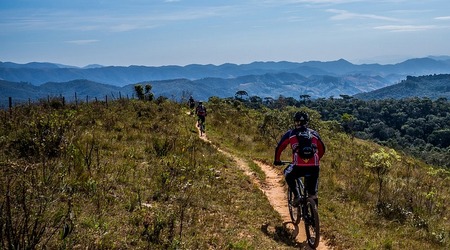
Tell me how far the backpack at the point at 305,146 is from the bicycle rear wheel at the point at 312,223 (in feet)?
3.00

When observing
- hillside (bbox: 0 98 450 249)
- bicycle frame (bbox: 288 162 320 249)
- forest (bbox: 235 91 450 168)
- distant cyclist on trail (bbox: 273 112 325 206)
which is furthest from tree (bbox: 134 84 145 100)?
forest (bbox: 235 91 450 168)

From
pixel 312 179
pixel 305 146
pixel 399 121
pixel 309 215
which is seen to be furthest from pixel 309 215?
pixel 399 121

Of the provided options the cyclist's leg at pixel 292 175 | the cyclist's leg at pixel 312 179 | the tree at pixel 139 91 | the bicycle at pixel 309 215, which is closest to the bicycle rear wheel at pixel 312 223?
the bicycle at pixel 309 215

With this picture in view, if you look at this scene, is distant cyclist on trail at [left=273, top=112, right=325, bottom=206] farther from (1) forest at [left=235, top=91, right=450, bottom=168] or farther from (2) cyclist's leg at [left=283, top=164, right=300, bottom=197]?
(1) forest at [left=235, top=91, right=450, bottom=168]

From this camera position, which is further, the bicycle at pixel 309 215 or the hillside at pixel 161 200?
the bicycle at pixel 309 215

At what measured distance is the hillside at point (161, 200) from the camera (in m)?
5.89

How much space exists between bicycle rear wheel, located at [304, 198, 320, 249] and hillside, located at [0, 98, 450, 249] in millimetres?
385

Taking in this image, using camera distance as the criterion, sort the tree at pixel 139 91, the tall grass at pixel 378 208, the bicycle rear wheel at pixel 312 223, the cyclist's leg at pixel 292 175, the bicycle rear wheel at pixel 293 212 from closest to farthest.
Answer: the bicycle rear wheel at pixel 312 223
the cyclist's leg at pixel 292 175
the bicycle rear wheel at pixel 293 212
the tall grass at pixel 378 208
the tree at pixel 139 91

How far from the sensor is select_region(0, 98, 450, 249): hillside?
5.89m

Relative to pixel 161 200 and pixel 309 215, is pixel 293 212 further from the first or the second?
pixel 161 200

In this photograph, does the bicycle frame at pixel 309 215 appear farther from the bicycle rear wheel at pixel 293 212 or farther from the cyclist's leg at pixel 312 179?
the bicycle rear wheel at pixel 293 212

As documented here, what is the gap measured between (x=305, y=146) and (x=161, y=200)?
3.54 metres

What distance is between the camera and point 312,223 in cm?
719

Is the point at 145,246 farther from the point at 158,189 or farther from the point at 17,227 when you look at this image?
the point at 158,189
